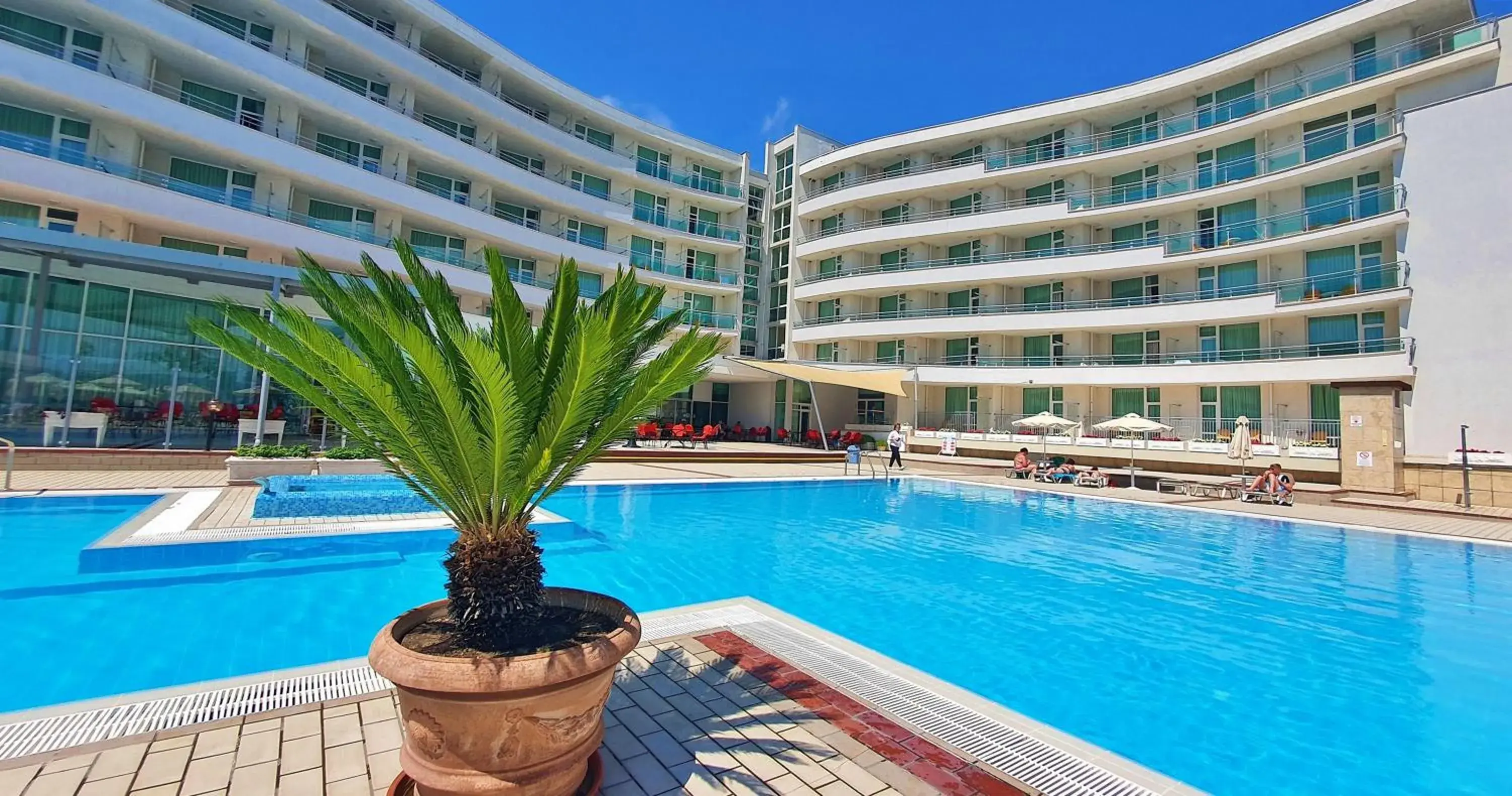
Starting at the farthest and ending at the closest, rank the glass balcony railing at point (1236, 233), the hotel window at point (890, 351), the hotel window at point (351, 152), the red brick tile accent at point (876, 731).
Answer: the hotel window at point (890, 351), the hotel window at point (351, 152), the glass balcony railing at point (1236, 233), the red brick tile accent at point (876, 731)

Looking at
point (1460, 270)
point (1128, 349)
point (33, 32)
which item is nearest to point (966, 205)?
point (1128, 349)

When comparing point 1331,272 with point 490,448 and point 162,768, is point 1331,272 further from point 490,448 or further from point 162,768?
point 162,768

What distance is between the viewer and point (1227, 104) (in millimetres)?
25562

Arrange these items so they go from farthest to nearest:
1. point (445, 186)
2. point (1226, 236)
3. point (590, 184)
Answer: point (590, 184), point (445, 186), point (1226, 236)

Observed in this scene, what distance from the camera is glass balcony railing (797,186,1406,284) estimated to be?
21859 mm

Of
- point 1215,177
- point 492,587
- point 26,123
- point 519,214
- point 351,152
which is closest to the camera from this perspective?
point 492,587

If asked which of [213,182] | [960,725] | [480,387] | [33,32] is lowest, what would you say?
[960,725]

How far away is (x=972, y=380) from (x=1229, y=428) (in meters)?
9.80

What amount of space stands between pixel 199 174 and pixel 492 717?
25.8 meters

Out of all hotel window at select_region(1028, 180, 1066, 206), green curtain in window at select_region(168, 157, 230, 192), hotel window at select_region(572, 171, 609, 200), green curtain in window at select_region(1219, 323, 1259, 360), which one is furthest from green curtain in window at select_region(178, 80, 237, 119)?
green curtain in window at select_region(1219, 323, 1259, 360)

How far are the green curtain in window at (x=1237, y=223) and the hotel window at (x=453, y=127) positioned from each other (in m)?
30.9

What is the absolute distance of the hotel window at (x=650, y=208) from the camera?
1312 inches

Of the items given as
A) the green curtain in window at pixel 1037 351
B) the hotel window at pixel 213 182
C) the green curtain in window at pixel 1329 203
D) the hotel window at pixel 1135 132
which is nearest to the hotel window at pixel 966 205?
the hotel window at pixel 1135 132

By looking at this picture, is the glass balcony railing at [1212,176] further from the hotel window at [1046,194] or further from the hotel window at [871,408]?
the hotel window at [871,408]
